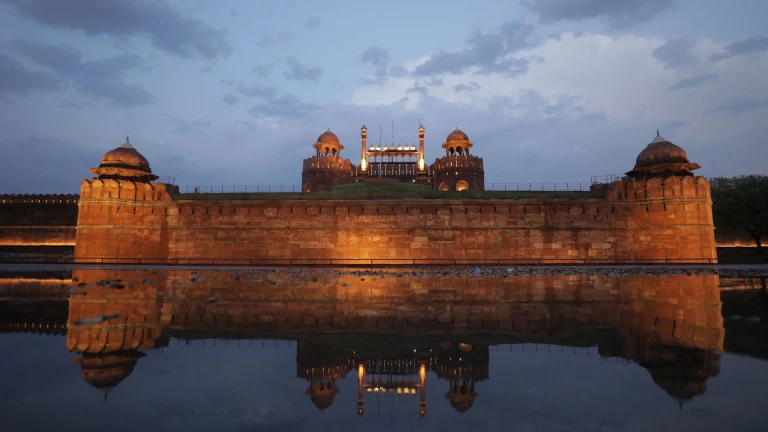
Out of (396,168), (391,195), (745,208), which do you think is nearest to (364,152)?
(396,168)

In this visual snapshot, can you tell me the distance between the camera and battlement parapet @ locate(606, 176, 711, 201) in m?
23.8

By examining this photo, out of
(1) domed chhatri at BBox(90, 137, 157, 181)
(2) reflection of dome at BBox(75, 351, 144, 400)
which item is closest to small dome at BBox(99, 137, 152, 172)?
(1) domed chhatri at BBox(90, 137, 157, 181)

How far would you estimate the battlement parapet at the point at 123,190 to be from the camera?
24156 mm

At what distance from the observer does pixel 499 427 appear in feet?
6.58

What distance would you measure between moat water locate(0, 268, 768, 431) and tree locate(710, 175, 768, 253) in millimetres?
38145

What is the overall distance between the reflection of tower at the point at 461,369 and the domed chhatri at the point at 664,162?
2704 cm

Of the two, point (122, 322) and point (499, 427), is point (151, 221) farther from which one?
point (499, 427)

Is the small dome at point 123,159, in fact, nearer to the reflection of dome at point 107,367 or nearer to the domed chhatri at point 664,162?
the reflection of dome at point 107,367

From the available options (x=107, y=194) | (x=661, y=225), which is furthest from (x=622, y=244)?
(x=107, y=194)

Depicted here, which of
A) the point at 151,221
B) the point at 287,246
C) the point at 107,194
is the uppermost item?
the point at 107,194

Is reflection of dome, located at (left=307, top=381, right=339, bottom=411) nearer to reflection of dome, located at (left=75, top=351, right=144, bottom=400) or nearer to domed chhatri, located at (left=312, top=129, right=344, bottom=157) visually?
reflection of dome, located at (left=75, top=351, right=144, bottom=400)

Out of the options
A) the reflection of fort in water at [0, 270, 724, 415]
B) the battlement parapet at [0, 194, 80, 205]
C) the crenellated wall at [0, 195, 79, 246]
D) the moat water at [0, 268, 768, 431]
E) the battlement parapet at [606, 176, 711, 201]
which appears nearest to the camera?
the moat water at [0, 268, 768, 431]

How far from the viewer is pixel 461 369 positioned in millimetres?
3033

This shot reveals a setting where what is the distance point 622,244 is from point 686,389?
81.5 ft
